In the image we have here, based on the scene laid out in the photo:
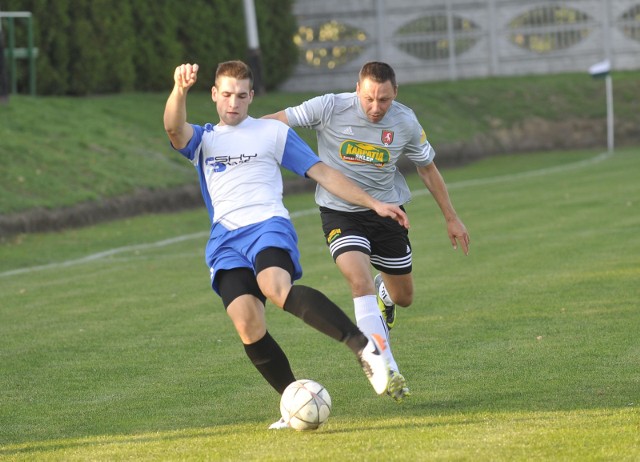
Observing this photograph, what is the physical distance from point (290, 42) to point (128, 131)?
13485 millimetres

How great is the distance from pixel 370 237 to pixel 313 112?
912 millimetres

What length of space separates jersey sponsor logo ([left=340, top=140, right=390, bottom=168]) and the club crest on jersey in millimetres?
47

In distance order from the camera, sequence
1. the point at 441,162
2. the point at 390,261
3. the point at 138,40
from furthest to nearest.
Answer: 1. the point at 441,162
2. the point at 138,40
3. the point at 390,261

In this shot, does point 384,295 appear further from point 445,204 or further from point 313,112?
point 313,112

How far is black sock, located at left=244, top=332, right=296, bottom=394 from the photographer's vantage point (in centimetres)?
696

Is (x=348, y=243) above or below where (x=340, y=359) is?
above

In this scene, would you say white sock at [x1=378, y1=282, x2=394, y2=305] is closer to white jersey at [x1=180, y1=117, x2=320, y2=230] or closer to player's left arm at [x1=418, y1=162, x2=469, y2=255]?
player's left arm at [x1=418, y1=162, x2=469, y2=255]

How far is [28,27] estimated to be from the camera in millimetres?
26859

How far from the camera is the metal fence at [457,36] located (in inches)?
1656

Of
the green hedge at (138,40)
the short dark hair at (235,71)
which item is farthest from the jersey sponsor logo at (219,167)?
the green hedge at (138,40)

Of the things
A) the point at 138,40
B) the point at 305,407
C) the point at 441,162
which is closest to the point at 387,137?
the point at 305,407

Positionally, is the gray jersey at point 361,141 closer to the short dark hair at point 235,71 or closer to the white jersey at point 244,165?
the white jersey at point 244,165

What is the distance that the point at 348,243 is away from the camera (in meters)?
8.09

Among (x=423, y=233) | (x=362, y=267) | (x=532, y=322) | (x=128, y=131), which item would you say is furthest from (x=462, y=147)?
(x=362, y=267)
